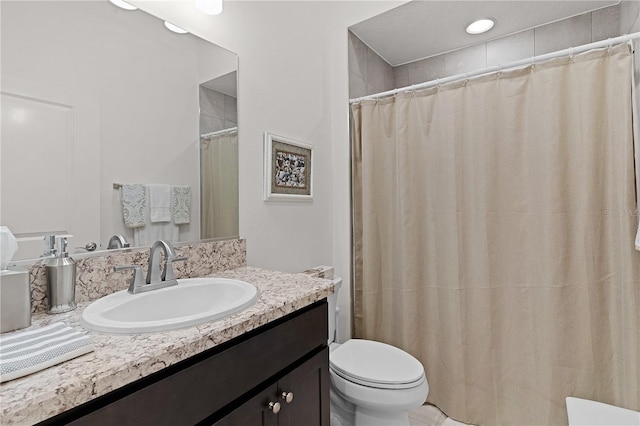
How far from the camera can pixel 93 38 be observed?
3.46 feet

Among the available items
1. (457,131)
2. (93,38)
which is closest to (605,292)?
(457,131)

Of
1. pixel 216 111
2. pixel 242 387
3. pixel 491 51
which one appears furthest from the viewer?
pixel 491 51

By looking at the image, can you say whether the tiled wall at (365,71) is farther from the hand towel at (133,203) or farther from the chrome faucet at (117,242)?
the chrome faucet at (117,242)

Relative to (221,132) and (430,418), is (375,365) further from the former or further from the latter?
(221,132)

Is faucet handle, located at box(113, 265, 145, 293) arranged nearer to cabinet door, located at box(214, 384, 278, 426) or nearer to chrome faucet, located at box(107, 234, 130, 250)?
chrome faucet, located at box(107, 234, 130, 250)

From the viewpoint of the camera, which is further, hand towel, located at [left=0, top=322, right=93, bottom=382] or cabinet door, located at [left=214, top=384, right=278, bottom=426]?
cabinet door, located at [left=214, top=384, right=278, bottom=426]

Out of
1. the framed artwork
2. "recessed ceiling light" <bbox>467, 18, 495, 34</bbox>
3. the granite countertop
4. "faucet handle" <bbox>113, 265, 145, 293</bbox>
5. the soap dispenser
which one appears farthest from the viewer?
"recessed ceiling light" <bbox>467, 18, 495, 34</bbox>

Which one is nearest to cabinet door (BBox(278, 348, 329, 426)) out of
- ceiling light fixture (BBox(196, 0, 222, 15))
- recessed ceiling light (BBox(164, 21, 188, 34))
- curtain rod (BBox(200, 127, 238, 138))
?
curtain rod (BBox(200, 127, 238, 138))

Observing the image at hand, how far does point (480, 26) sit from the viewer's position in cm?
210

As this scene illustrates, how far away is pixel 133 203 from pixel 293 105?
3.37 ft

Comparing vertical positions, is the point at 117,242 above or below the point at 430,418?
above

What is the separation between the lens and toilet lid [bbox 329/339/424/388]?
1.41 m

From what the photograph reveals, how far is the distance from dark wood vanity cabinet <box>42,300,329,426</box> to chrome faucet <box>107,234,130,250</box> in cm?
57

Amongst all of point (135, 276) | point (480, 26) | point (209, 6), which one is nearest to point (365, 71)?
point (480, 26)
